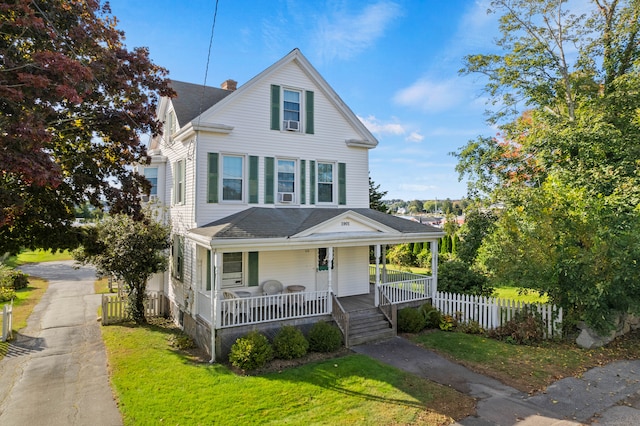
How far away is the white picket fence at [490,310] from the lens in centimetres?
1168

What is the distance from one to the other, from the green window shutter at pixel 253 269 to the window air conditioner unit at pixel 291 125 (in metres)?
5.17

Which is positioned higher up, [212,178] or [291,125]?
[291,125]

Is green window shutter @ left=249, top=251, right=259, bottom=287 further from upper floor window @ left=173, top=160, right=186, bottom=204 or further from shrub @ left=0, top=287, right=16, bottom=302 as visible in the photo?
shrub @ left=0, top=287, right=16, bottom=302

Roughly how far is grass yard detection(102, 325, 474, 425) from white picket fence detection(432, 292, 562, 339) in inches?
198

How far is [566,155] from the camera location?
17078mm

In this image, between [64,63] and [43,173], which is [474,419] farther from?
[64,63]

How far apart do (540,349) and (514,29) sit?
55.9 feet

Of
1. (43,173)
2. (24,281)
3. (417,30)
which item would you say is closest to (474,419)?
(43,173)

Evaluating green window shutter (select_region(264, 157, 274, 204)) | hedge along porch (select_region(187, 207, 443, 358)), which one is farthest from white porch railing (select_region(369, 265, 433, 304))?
green window shutter (select_region(264, 157, 274, 204))

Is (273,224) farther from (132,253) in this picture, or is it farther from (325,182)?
(132,253)

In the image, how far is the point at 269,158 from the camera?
13.9 meters

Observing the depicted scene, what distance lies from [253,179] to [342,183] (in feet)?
13.3

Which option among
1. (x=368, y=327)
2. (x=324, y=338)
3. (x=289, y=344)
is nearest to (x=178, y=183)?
(x=289, y=344)

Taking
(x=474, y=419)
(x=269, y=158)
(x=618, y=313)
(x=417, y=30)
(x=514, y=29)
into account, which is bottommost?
(x=474, y=419)
